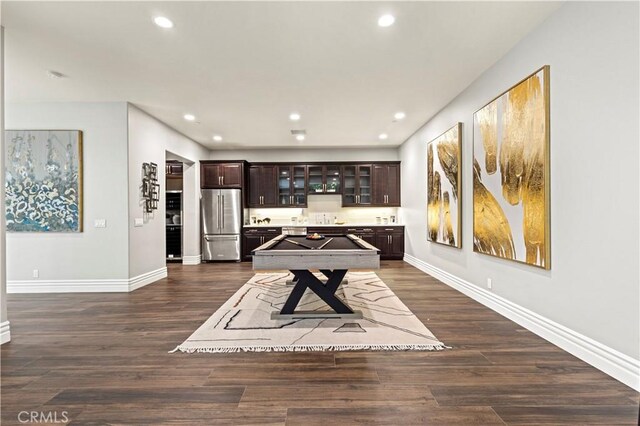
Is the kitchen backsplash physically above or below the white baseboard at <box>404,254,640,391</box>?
above

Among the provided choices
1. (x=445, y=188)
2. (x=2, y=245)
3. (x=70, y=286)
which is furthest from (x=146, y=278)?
(x=445, y=188)

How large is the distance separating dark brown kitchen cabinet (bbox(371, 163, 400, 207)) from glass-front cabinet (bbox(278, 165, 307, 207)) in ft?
6.12

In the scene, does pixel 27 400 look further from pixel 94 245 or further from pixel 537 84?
pixel 537 84

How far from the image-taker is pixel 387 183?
855 cm

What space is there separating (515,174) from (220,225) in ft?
21.5

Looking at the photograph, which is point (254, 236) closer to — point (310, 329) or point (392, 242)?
point (392, 242)

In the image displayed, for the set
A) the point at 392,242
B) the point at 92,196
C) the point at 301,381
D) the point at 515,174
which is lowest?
the point at 301,381

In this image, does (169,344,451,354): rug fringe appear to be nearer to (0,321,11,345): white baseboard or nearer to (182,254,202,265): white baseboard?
(0,321,11,345): white baseboard

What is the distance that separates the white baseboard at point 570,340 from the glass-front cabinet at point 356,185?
4591 millimetres

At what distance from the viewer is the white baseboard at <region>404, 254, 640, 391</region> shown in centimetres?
216

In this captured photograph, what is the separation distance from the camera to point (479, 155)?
158 inches

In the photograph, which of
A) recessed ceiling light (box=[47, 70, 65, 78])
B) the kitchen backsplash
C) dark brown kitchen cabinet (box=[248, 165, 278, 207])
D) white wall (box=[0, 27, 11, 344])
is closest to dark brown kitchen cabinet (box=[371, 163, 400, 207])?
the kitchen backsplash

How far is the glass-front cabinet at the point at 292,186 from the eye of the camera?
8.62 m

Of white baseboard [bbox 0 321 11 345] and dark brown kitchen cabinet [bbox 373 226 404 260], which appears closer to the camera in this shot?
white baseboard [bbox 0 321 11 345]
